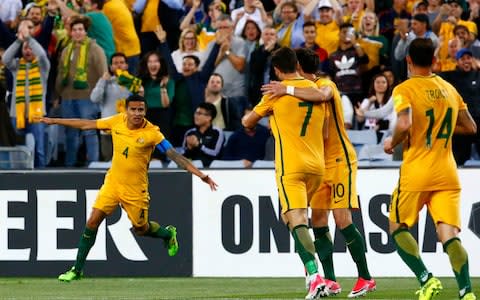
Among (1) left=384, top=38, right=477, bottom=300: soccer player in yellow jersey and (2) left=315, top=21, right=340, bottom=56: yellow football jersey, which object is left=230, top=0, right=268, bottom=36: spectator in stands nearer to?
(2) left=315, top=21, right=340, bottom=56: yellow football jersey

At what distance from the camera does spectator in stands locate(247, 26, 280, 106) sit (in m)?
20.4

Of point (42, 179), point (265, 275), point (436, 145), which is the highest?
point (436, 145)

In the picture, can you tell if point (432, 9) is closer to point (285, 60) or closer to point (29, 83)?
point (29, 83)

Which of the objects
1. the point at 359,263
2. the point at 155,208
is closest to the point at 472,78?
the point at 155,208

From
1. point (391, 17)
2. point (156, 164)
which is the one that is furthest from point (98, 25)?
point (391, 17)

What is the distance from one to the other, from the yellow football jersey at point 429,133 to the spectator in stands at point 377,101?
7677 mm

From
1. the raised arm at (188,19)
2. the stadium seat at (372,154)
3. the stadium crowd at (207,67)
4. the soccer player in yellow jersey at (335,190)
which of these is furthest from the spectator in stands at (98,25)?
the soccer player in yellow jersey at (335,190)

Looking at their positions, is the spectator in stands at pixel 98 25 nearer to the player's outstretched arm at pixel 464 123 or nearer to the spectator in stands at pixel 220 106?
the spectator in stands at pixel 220 106

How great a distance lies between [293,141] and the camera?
12.7 meters

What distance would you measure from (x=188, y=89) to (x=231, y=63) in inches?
30.2

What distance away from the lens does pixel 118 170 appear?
1587 centimetres

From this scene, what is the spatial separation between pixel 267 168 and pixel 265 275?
1295 mm

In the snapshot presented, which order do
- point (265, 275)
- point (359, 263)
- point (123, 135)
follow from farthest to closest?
point (265, 275) → point (123, 135) → point (359, 263)

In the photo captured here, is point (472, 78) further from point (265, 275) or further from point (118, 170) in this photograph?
point (118, 170)
